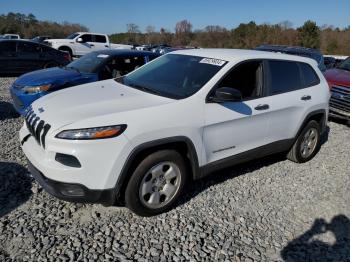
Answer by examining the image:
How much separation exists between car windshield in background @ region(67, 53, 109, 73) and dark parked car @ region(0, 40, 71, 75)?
5.19 m

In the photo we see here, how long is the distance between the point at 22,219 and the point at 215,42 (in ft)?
196

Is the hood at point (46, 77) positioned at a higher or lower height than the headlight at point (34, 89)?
higher

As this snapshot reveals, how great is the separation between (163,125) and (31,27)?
63.1m

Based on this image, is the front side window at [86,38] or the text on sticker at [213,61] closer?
the text on sticker at [213,61]

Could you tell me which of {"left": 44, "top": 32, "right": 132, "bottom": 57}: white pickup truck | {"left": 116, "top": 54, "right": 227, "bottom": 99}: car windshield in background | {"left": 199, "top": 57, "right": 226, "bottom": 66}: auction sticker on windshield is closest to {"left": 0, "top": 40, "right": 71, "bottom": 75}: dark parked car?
{"left": 44, "top": 32, "right": 132, "bottom": 57}: white pickup truck

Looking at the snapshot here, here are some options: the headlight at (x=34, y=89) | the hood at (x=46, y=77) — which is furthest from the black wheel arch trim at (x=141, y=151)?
the hood at (x=46, y=77)

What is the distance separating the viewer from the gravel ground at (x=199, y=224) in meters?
2.98

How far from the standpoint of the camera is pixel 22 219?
10.7ft

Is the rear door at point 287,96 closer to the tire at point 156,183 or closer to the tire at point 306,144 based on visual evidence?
the tire at point 306,144

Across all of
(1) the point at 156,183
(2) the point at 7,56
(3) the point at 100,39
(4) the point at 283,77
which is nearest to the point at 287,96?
(4) the point at 283,77

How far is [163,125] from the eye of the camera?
3.17m

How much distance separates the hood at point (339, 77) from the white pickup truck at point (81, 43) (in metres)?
14.8

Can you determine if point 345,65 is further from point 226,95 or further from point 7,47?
point 7,47

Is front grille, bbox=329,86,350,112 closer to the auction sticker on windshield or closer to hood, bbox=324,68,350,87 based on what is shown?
hood, bbox=324,68,350,87
